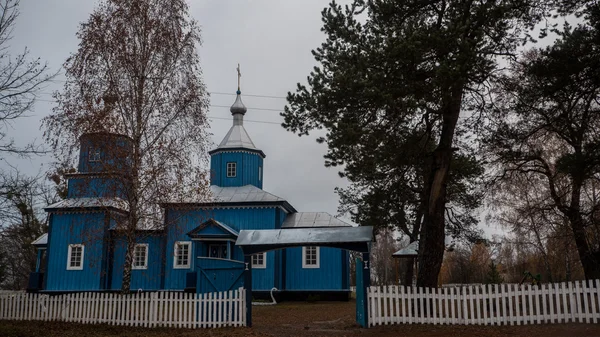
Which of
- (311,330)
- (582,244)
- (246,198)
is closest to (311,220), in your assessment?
(246,198)

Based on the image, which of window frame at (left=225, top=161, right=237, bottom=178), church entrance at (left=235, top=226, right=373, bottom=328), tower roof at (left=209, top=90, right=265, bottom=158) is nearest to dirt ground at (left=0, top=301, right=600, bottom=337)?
church entrance at (left=235, top=226, right=373, bottom=328)

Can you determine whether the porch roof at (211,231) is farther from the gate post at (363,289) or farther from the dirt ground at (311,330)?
the gate post at (363,289)

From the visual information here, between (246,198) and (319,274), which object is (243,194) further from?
(319,274)

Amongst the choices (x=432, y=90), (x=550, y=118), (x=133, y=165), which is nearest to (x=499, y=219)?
(x=550, y=118)

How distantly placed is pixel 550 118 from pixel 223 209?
1685 centimetres

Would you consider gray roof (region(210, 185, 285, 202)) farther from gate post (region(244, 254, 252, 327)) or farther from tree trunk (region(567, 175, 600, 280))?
tree trunk (region(567, 175, 600, 280))

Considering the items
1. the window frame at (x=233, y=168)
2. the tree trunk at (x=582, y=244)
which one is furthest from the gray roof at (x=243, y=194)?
the tree trunk at (x=582, y=244)

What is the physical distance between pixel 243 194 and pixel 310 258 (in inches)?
190

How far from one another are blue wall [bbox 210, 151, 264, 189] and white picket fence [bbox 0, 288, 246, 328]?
14.0 metres

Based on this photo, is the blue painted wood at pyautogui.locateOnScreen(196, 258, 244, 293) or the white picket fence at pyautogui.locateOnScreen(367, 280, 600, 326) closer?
the white picket fence at pyautogui.locateOnScreen(367, 280, 600, 326)

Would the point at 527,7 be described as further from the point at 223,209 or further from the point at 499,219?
the point at 499,219

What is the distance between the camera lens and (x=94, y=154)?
1484 cm

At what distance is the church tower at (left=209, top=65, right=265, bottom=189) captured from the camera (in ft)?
93.3

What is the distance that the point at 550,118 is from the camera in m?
13.3
